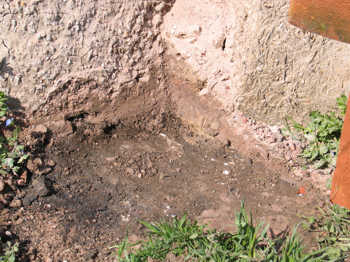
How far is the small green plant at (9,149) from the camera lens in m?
2.60

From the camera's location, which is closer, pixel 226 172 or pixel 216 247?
pixel 216 247

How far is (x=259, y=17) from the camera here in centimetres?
299

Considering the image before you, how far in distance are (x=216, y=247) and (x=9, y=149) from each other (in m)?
1.48

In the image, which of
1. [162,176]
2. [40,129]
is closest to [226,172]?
[162,176]

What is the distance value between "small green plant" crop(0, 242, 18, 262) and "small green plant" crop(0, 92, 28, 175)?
20.2 inches

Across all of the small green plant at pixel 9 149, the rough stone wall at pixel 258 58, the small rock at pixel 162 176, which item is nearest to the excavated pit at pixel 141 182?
the small rock at pixel 162 176

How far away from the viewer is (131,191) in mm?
2752

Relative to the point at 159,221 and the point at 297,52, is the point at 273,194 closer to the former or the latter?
the point at 159,221

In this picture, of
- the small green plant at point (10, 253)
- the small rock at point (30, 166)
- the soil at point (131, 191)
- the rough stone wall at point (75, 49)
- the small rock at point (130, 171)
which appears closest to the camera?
the small green plant at point (10, 253)

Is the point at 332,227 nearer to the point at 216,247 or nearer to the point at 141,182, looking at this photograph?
the point at 216,247

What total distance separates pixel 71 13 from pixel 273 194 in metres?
1.86

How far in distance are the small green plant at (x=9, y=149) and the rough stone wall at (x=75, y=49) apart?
0.15 m

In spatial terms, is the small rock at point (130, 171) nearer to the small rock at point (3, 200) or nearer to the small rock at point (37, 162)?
the small rock at point (37, 162)

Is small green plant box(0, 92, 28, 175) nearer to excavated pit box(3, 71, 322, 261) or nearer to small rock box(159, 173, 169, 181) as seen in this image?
excavated pit box(3, 71, 322, 261)
